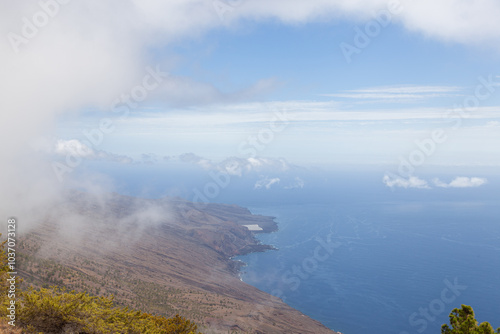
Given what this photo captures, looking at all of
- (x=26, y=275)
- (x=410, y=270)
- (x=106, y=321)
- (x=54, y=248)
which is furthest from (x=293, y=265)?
(x=106, y=321)

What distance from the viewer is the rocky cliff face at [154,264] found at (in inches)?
2068

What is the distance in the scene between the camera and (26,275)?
4606cm

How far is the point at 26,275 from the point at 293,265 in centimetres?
10213

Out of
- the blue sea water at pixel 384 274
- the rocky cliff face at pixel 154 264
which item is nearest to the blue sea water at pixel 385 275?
the blue sea water at pixel 384 274

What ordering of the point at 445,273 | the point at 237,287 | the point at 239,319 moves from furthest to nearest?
the point at 445,273
the point at 237,287
the point at 239,319

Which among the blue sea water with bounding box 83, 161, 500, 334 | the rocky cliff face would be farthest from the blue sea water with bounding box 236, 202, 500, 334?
the rocky cliff face

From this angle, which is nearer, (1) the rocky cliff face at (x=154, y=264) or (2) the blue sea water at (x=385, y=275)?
(1) the rocky cliff face at (x=154, y=264)

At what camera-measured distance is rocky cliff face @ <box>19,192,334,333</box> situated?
172 ft

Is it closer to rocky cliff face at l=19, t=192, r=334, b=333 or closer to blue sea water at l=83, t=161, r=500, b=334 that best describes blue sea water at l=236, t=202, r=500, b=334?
blue sea water at l=83, t=161, r=500, b=334

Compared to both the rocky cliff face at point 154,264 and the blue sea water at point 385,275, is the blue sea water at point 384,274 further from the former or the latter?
the rocky cliff face at point 154,264

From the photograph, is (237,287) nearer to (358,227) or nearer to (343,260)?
(343,260)

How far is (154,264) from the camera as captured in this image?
288ft

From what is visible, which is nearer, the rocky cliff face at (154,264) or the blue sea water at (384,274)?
the rocky cliff face at (154,264)

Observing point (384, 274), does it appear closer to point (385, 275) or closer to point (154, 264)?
point (385, 275)
